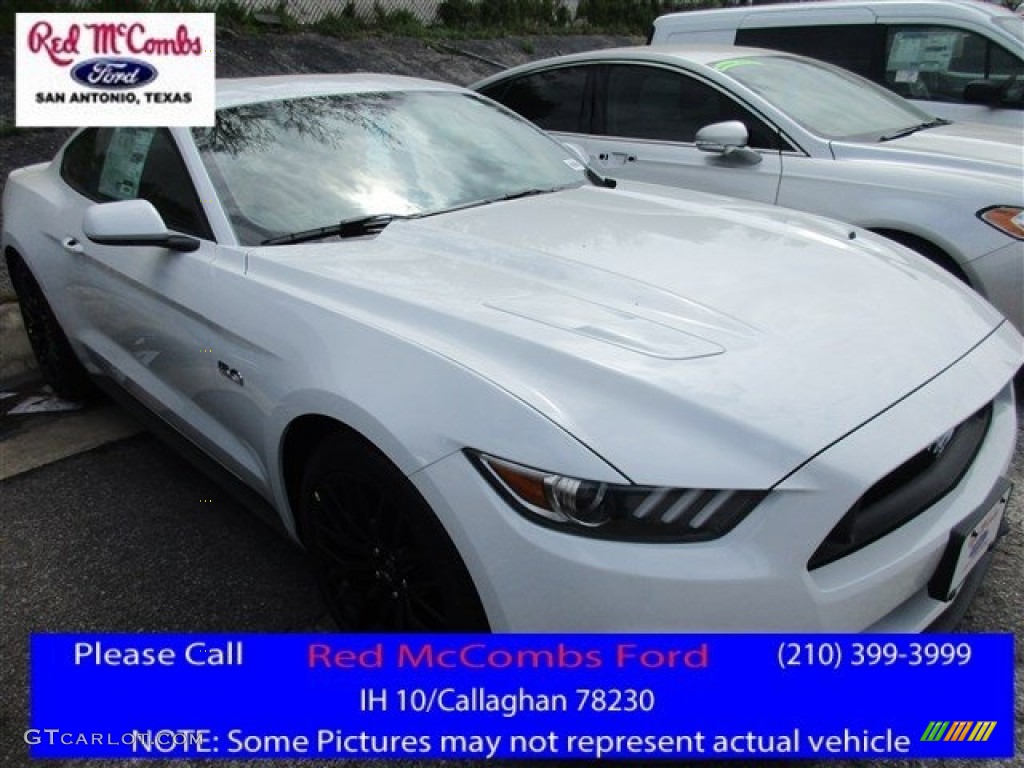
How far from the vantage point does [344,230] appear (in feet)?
8.55

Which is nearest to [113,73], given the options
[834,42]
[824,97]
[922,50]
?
[824,97]

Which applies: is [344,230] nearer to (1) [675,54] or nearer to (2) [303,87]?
(2) [303,87]

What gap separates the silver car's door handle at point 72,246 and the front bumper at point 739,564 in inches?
87.6

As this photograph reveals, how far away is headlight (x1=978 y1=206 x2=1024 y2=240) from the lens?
3.48 m

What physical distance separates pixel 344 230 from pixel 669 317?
1.12m

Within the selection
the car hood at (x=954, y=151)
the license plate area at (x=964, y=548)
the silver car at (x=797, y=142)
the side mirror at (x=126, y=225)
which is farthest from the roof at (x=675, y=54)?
the license plate area at (x=964, y=548)

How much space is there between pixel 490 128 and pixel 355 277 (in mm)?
1420

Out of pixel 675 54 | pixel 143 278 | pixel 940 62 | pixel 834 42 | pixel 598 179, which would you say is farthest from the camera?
pixel 834 42

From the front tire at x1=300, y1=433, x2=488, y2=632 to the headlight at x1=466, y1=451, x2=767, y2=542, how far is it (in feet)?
0.87

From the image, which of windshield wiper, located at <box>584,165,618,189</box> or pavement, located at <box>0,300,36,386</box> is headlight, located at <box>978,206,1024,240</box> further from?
pavement, located at <box>0,300,36,386</box>

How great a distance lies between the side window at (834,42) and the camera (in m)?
5.69

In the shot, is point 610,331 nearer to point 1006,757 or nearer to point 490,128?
point 1006,757

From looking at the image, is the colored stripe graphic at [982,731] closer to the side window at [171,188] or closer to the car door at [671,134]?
the side window at [171,188]

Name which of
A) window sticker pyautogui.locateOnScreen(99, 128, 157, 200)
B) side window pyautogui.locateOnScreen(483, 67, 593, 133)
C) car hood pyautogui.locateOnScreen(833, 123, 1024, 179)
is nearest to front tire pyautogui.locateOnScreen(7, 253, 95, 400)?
window sticker pyautogui.locateOnScreen(99, 128, 157, 200)
